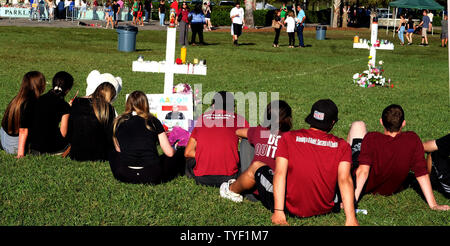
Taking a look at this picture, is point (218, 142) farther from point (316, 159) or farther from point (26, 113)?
→ point (26, 113)

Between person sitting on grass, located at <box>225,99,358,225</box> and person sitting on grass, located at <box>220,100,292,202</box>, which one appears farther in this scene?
person sitting on grass, located at <box>220,100,292,202</box>

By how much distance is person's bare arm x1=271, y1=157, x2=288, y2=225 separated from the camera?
18.0ft

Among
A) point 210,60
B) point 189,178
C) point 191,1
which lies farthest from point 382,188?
point 191,1

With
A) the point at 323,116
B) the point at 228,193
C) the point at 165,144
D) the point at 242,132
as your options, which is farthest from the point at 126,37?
the point at 323,116

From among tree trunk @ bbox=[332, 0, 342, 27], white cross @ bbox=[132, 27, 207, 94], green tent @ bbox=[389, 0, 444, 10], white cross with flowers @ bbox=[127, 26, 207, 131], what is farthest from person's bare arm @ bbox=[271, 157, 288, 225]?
tree trunk @ bbox=[332, 0, 342, 27]

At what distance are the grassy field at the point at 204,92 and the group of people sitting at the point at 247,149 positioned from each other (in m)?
Result: 0.19

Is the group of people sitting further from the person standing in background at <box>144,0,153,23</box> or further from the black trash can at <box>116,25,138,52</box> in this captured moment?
the person standing in background at <box>144,0,153,23</box>

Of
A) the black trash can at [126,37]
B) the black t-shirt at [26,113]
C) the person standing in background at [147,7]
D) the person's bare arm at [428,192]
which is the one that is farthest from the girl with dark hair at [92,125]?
the person standing in background at [147,7]

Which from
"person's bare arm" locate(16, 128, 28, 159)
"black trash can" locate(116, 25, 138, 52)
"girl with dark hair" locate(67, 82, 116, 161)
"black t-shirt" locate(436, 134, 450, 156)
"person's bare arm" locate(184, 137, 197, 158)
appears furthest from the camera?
"black trash can" locate(116, 25, 138, 52)

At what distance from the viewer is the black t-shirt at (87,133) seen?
25.0 ft

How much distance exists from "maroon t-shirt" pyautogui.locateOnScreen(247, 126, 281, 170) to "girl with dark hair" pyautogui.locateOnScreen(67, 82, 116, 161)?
212cm

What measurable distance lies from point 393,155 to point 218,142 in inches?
74.2

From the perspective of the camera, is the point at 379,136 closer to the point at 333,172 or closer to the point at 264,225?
the point at 333,172

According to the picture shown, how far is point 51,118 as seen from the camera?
305 inches
